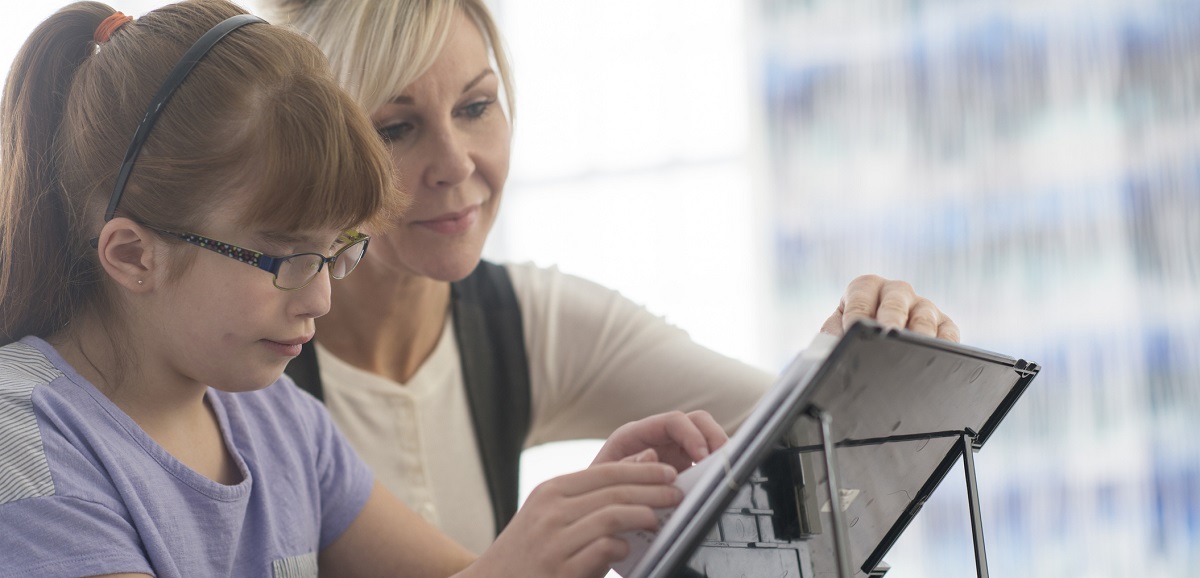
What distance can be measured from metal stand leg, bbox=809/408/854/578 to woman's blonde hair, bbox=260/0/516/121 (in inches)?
28.7

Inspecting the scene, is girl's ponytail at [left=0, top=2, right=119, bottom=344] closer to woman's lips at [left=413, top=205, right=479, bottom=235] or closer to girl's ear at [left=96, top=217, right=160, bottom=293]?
girl's ear at [left=96, top=217, right=160, bottom=293]

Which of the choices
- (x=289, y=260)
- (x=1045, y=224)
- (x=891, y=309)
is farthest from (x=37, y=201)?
(x=1045, y=224)

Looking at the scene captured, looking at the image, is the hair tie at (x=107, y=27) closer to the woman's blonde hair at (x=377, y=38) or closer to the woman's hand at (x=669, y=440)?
the woman's blonde hair at (x=377, y=38)

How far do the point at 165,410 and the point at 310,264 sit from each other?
0.59 ft

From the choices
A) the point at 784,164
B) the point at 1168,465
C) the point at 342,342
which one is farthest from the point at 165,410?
the point at 1168,465

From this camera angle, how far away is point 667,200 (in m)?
2.92

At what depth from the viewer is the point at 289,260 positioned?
81cm

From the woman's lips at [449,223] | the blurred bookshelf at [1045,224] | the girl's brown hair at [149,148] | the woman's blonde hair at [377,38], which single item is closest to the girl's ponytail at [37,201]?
the girl's brown hair at [149,148]

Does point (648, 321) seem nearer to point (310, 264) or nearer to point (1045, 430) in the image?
point (310, 264)

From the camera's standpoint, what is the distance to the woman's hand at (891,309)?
0.84 meters

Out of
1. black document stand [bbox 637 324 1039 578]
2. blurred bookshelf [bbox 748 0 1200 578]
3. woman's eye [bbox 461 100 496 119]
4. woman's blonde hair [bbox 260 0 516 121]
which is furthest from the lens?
blurred bookshelf [bbox 748 0 1200 578]

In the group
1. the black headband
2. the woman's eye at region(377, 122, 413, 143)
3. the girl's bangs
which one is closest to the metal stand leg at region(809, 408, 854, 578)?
the girl's bangs

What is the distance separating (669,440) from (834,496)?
24 cm

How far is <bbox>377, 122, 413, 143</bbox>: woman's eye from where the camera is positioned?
1.19 meters
